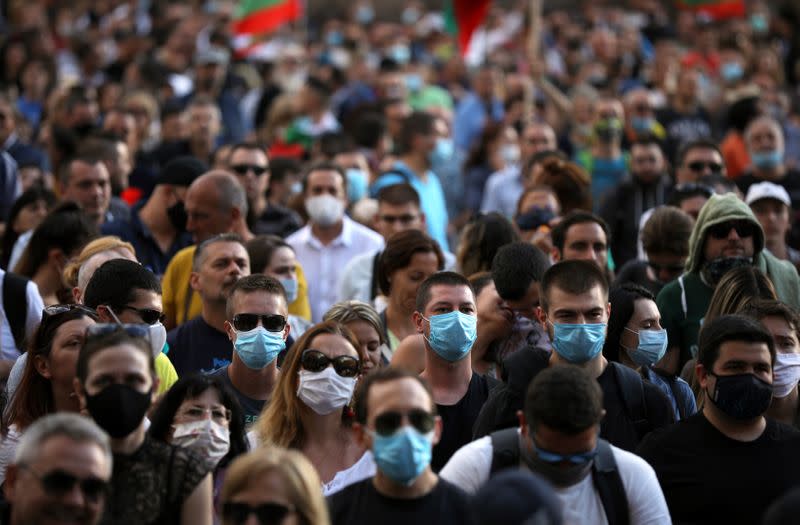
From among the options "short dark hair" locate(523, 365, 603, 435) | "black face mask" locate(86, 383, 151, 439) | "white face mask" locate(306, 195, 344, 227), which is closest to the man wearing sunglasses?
"black face mask" locate(86, 383, 151, 439)

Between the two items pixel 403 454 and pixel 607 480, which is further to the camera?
pixel 607 480

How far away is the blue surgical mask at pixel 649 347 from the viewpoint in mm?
7902

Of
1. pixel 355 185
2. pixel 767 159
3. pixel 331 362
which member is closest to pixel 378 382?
pixel 331 362

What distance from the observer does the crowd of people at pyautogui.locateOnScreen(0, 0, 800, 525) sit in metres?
5.88

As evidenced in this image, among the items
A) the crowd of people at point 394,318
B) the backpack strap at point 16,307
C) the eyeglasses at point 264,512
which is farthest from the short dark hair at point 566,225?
the eyeglasses at point 264,512

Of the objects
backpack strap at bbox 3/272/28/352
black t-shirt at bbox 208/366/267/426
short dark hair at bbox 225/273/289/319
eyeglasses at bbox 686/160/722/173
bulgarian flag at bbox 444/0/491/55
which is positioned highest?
bulgarian flag at bbox 444/0/491/55

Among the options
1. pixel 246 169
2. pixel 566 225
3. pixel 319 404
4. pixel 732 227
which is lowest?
pixel 319 404

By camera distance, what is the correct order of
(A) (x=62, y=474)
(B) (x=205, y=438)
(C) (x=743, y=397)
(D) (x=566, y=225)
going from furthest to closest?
(D) (x=566, y=225) → (C) (x=743, y=397) → (B) (x=205, y=438) → (A) (x=62, y=474)

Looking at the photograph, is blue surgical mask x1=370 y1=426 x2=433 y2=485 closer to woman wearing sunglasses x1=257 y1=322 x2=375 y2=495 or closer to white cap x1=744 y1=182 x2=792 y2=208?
woman wearing sunglasses x1=257 y1=322 x2=375 y2=495

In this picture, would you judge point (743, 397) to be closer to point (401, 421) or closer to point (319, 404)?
point (401, 421)

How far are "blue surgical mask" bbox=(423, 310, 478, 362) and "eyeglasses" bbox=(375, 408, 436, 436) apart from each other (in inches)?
65.8

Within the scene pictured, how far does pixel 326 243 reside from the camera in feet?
37.5

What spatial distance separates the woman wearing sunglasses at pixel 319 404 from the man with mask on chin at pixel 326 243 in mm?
3885

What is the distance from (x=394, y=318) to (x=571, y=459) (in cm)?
336
